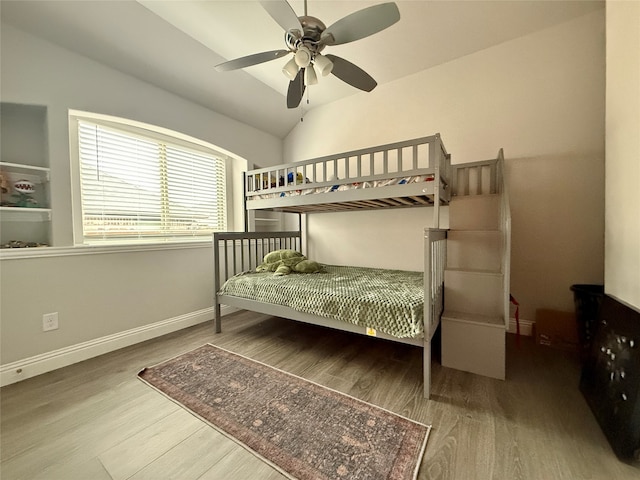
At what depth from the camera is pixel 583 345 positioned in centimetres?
174

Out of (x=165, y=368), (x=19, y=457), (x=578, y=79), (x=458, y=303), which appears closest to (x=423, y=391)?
(x=458, y=303)

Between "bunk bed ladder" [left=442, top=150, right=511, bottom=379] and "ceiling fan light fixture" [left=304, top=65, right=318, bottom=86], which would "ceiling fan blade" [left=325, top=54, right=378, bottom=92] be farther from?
"bunk bed ladder" [left=442, top=150, right=511, bottom=379]

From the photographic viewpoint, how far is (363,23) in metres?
1.35

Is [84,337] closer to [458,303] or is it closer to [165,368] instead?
[165,368]

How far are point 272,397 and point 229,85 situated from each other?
2935mm

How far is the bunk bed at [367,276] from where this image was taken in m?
1.49

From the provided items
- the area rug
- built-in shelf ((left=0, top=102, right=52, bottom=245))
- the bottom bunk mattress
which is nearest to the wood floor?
the area rug

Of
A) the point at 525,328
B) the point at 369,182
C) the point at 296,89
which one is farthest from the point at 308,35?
Answer: the point at 525,328

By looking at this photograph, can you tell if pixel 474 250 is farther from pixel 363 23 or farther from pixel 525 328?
pixel 363 23

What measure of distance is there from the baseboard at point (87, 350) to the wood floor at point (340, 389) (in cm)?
7

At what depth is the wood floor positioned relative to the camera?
39.6 inches

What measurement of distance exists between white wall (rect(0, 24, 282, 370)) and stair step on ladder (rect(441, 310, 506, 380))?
8.12ft

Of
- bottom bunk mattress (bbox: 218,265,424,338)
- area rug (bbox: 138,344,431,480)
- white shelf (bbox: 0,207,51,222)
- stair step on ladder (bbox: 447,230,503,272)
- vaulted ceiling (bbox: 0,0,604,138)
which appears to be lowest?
area rug (bbox: 138,344,431,480)

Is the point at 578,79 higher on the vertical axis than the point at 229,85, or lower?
lower
